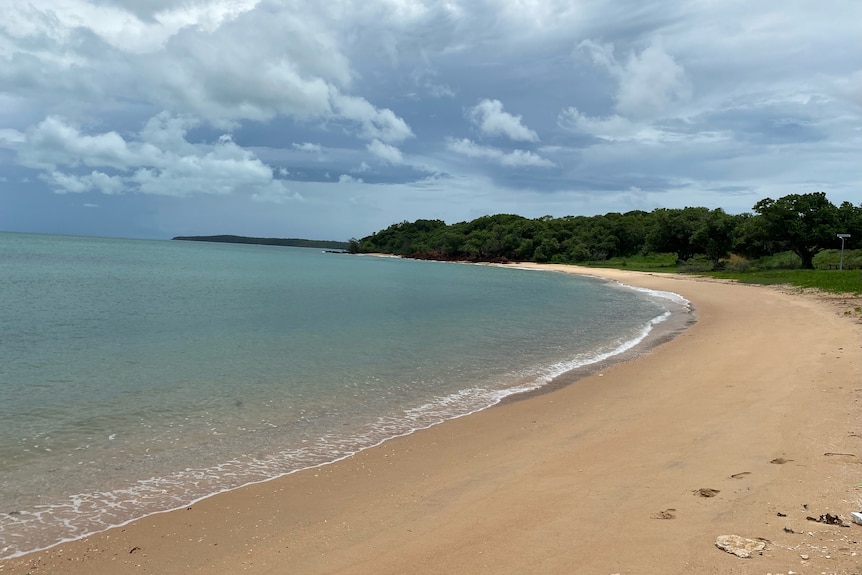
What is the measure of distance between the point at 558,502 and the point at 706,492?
4.70 ft

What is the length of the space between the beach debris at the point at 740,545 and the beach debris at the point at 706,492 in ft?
3.22

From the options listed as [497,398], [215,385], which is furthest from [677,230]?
[215,385]

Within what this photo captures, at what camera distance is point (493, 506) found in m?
5.39

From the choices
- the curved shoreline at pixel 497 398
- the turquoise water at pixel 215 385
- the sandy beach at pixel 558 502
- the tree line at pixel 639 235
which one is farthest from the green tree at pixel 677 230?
the sandy beach at pixel 558 502

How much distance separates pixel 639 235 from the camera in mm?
95188

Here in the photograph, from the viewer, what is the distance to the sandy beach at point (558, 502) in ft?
14.0

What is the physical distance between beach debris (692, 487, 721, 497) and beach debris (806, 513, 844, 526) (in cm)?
85

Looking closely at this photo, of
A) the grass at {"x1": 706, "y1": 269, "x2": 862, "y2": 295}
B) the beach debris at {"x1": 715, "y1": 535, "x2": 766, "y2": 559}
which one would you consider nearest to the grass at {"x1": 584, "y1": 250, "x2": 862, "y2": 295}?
the grass at {"x1": 706, "y1": 269, "x2": 862, "y2": 295}

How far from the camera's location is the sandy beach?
14.0 ft

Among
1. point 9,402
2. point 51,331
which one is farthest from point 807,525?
point 51,331

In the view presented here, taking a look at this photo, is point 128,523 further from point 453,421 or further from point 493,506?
point 453,421

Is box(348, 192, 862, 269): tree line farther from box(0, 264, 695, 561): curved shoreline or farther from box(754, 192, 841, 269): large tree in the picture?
box(0, 264, 695, 561): curved shoreline

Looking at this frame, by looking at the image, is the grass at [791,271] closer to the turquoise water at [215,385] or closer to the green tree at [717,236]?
the green tree at [717,236]

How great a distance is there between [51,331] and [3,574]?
1451cm
